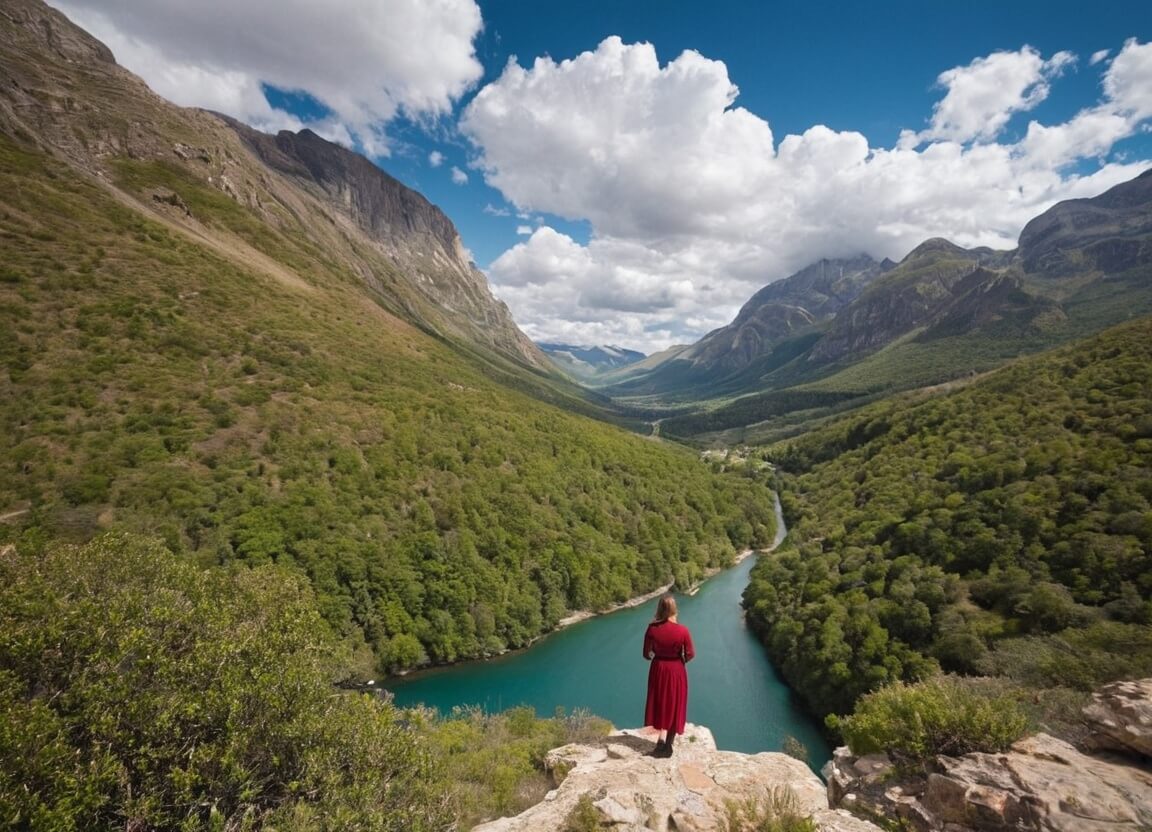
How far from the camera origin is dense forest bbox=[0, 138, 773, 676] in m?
51.3

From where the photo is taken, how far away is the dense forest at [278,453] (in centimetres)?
5128

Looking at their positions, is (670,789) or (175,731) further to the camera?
(175,731)

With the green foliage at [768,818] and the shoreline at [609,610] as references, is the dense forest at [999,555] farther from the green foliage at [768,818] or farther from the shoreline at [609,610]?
the green foliage at [768,818]

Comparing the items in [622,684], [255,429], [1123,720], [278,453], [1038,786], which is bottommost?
[622,684]

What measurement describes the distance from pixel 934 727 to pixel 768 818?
8314 mm

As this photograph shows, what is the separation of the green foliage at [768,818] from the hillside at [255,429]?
49357mm

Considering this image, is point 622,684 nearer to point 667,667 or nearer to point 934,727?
point 934,727

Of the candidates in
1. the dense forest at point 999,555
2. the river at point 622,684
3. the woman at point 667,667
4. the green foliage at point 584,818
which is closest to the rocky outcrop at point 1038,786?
the woman at point 667,667

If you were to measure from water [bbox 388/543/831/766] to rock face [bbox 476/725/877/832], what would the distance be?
140ft

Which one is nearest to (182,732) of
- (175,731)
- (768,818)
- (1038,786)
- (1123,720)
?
(175,731)

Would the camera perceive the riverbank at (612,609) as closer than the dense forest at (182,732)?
No

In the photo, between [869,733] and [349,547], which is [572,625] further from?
[869,733]

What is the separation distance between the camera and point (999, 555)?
58875 millimetres

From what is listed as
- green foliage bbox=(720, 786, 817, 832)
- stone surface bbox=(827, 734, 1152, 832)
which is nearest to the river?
stone surface bbox=(827, 734, 1152, 832)
